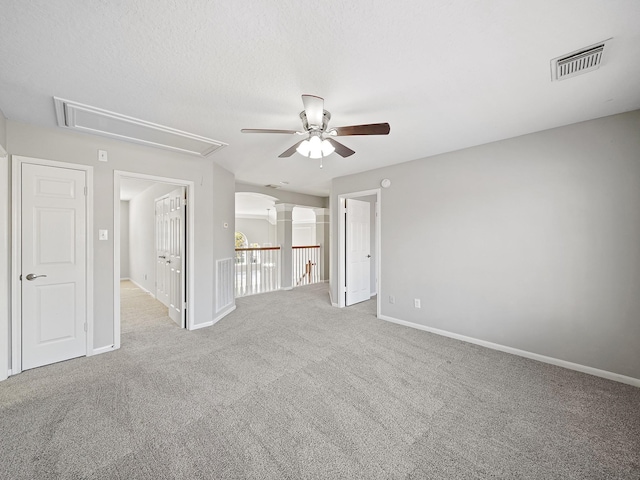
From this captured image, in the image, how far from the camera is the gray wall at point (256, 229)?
14008mm

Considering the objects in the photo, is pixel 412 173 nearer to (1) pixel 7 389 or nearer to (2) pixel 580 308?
(2) pixel 580 308

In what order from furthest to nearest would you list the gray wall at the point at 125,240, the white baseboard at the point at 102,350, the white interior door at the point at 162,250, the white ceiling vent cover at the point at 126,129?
the gray wall at the point at 125,240, the white interior door at the point at 162,250, the white baseboard at the point at 102,350, the white ceiling vent cover at the point at 126,129

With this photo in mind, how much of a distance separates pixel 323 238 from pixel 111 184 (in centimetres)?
509

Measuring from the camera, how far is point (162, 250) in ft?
15.1

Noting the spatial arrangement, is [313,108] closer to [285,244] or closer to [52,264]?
[52,264]

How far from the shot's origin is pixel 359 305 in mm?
4848

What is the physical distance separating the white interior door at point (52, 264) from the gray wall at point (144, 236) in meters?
1.78

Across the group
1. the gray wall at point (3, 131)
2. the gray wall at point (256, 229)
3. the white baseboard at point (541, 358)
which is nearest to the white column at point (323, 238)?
the white baseboard at point (541, 358)

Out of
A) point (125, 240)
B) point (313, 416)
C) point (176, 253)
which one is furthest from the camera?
point (125, 240)

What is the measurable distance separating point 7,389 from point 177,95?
9.55ft

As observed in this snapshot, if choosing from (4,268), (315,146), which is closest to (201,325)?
(4,268)

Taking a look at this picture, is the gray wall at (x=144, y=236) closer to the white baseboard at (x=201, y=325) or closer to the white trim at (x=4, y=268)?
the white trim at (x=4, y=268)

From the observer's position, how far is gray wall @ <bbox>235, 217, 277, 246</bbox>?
551 inches

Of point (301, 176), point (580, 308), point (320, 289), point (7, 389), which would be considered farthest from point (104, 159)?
point (580, 308)
